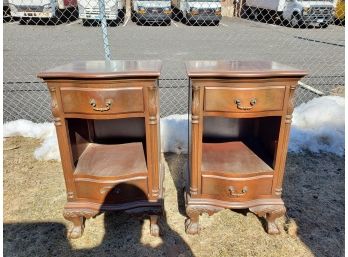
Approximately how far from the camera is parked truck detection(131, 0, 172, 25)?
10209mm

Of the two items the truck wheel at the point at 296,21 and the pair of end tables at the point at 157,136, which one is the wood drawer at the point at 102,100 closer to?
the pair of end tables at the point at 157,136

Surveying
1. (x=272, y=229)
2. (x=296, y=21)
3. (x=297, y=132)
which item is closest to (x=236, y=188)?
(x=272, y=229)

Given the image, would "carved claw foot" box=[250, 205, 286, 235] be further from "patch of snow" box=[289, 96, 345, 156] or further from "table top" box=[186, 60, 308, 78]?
"patch of snow" box=[289, 96, 345, 156]

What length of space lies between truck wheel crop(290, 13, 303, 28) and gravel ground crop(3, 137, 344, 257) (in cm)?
1080

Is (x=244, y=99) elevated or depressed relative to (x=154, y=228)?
elevated

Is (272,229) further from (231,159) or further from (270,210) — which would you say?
(231,159)

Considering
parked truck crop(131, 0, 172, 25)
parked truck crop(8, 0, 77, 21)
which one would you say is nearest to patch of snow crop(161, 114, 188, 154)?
parked truck crop(8, 0, 77, 21)

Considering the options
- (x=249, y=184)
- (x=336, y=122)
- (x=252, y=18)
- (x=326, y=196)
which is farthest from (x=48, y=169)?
(x=252, y=18)

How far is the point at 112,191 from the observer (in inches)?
72.2

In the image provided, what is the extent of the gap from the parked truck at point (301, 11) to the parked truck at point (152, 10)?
5.06 meters

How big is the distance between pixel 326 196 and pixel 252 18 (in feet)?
51.1

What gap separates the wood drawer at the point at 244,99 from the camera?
1575 millimetres

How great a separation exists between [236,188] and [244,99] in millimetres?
595

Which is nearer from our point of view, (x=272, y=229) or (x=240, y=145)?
(x=272, y=229)
